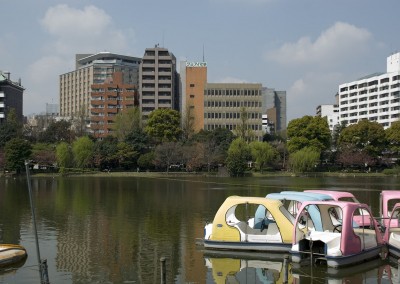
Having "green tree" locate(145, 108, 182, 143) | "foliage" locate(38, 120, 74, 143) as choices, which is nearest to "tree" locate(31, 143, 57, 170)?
"foliage" locate(38, 120, 74, 143)

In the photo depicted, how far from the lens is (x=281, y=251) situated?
21609 millimetres

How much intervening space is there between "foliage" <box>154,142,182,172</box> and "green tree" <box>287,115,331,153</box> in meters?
25.0

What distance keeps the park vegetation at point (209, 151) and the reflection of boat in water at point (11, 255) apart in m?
76.2

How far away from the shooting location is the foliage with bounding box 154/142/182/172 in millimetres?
100688

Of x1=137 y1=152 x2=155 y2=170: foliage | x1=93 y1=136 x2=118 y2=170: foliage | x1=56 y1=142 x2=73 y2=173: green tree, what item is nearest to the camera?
x1=56 y1=142 x2=73 y2=173: green tree

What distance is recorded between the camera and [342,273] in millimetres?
18766

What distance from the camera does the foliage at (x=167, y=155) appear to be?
100688mm

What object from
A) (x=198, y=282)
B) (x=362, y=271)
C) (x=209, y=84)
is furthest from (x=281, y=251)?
(x=209, y=84)

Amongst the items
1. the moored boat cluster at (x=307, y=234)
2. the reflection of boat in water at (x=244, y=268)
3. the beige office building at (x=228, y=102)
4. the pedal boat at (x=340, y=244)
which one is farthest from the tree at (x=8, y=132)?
the pedal boat at (x=340, y=244)

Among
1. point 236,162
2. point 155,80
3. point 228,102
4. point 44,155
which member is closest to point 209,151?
point 236,162

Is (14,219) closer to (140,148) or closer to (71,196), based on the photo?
(71,196)

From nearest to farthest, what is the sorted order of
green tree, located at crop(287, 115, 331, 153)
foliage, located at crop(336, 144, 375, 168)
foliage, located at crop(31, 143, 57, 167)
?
1. foliage, located at crop(31, 143, 57, 167)
2. foliage, located at crop(336, 144, 375, 168)
3. green tree, located at crop(287, 115, 331, 153)

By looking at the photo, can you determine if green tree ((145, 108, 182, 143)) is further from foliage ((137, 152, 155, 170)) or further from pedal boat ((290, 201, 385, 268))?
pedal boat ((290, 201, 385, 268))

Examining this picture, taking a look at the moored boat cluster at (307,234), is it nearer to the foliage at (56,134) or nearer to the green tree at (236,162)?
the green tree at (236,162)
